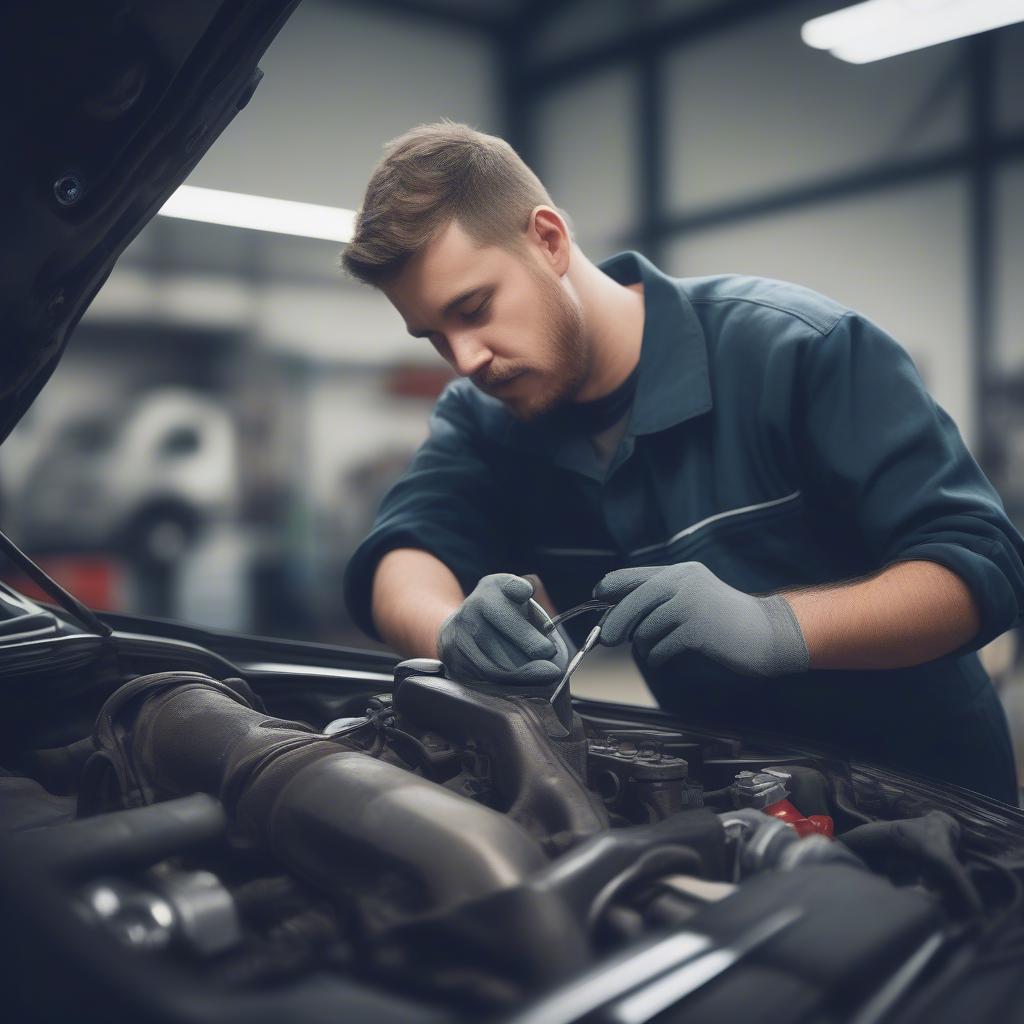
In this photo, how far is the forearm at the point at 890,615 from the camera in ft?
3.74

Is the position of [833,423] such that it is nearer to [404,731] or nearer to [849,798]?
[849,798]

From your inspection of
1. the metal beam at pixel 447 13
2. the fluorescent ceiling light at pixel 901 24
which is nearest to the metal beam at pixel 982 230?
the fluorescent ceiling light at pixel 901 24

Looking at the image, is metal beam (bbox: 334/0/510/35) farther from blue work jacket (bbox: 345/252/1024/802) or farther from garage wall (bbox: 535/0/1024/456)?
blue work jacket (bbox: 345/252/1024/802)

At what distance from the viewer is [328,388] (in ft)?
16.2

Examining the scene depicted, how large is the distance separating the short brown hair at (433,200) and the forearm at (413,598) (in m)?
0.45

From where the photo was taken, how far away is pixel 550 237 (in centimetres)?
141

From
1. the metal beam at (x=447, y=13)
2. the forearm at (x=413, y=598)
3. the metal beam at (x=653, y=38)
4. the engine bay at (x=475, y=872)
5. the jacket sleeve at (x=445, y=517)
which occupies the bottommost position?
the engine bay at (x=475, y=872)

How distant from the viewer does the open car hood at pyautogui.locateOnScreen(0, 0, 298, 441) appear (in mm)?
870

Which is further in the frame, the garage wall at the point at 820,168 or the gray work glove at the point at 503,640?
the garage wall at the point at 820,168

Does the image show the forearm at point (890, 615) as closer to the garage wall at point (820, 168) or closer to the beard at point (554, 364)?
the beard at point (554, 364)

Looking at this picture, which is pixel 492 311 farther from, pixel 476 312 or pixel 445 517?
pixel 445 517

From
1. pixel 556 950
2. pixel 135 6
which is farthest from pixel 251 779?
pixel 135 6

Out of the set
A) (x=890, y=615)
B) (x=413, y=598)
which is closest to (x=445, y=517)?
(x=413, y=598)

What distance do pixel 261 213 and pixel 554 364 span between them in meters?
3.82
